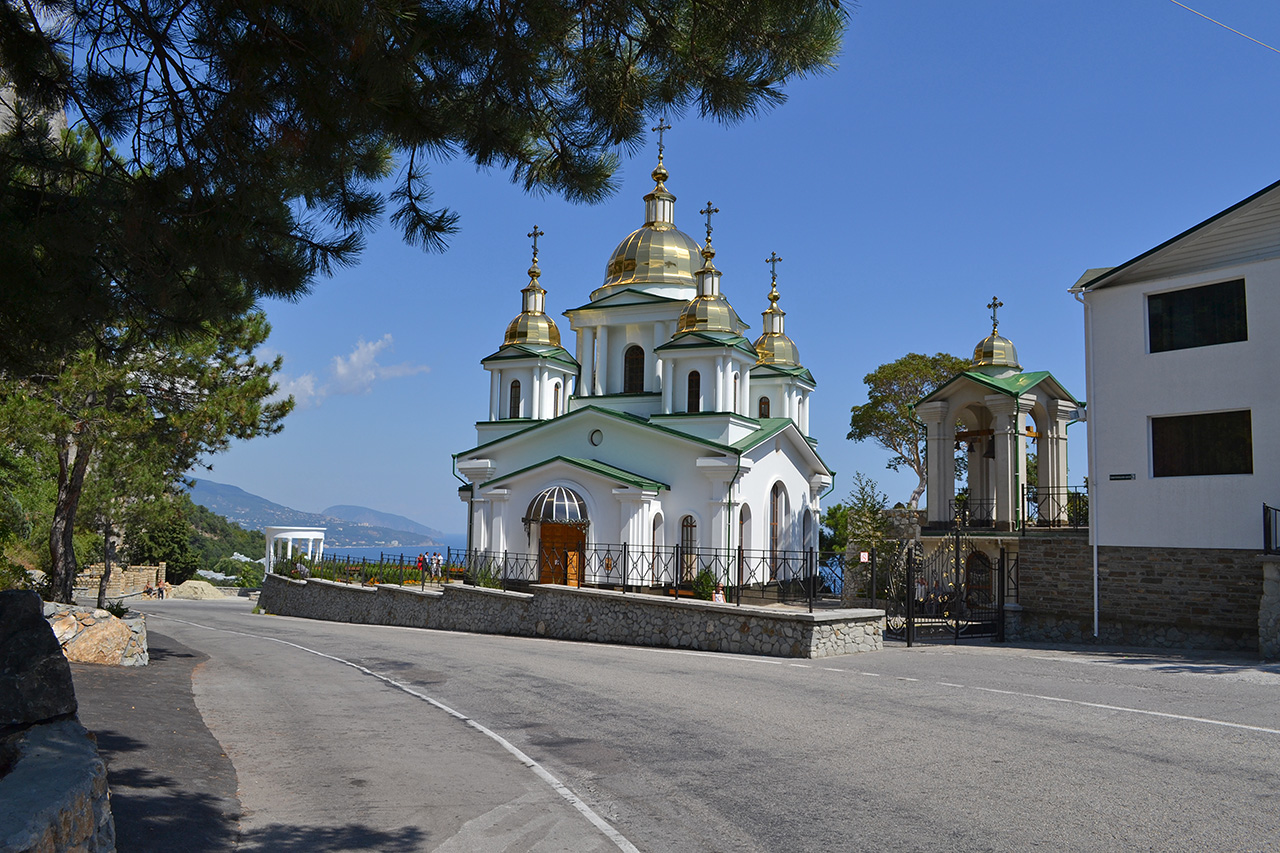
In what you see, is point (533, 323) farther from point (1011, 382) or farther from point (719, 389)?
point (1011, 382)

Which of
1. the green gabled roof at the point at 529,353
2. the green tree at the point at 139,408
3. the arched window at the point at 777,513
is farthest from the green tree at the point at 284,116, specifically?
the green gabled roof at the point at 529,353

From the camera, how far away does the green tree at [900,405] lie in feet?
131

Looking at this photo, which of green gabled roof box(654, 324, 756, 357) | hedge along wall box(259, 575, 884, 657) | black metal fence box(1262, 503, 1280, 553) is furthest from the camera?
green gabled roof box(654, 324, 756, 357)

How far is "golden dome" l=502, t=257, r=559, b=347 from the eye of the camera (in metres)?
34.6

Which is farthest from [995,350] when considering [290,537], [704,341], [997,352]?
[290,537]

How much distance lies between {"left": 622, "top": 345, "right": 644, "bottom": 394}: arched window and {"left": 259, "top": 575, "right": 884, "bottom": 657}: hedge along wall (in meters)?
11.7

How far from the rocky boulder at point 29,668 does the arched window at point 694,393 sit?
1008 inches

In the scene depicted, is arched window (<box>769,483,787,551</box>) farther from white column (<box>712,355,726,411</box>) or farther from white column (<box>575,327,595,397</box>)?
white column (<box>575,327,595,397</box>)

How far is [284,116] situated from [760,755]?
618cm

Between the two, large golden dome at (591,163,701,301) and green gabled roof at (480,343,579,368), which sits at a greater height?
large golden dome at (591,163,701,301)

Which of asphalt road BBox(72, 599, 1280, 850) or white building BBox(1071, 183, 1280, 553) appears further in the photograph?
white building BBox(1071, 183, 1280, 553)

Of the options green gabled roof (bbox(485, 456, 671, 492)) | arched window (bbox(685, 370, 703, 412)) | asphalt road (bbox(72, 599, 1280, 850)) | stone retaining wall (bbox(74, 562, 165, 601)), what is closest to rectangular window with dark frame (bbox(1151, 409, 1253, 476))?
asphalt road (bbox(72, 599, 1280, 850))

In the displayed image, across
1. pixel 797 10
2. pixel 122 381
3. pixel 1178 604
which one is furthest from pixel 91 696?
pixel 1178 604

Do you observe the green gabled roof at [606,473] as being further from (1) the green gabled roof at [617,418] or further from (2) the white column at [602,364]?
(2) the white column at [602,364]
